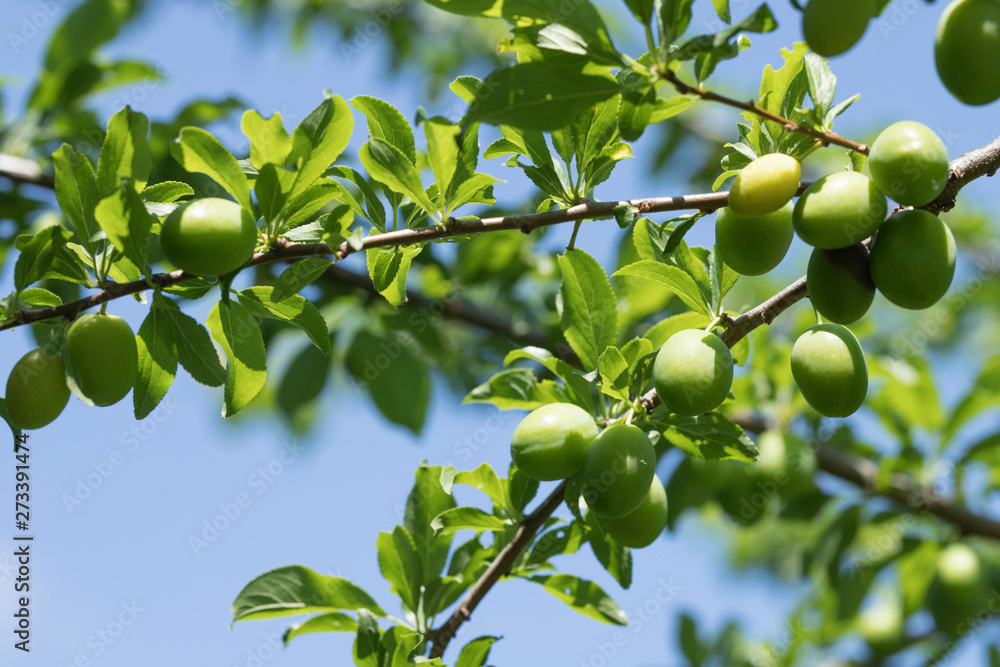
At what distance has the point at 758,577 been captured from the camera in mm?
4656

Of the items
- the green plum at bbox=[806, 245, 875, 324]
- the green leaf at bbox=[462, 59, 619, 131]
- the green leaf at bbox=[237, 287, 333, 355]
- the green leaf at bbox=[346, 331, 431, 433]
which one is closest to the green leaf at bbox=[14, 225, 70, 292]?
the green leaf at bbox=[237, 287, 333, 355]

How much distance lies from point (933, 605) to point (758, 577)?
2.05 metres

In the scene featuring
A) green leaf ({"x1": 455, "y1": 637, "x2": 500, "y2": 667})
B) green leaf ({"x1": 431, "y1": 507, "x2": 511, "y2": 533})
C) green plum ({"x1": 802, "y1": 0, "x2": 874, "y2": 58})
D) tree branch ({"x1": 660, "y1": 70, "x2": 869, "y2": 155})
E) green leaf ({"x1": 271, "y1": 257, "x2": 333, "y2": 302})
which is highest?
green plum ({"x1": 802, "y1": 0, "x2": 874, "y2": 58})

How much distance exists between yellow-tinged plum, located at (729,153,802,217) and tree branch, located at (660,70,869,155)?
0.29 ft

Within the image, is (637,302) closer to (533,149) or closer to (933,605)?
(533,149)

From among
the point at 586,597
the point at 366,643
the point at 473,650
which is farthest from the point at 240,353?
the point at 586,597

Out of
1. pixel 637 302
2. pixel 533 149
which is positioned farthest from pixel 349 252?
pixel 637 302

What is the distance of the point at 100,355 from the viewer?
1133mm

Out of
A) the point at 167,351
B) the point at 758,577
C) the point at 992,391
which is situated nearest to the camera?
the point at 167,351

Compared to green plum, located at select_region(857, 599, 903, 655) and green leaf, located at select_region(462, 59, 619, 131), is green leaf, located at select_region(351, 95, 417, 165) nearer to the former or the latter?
green leaf, located at select_region(462, 59, 619, 131)

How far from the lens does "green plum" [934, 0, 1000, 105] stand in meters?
0.96

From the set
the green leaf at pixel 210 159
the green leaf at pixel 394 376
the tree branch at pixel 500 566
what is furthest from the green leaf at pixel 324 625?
Result: the green leaf at pixel 394 376

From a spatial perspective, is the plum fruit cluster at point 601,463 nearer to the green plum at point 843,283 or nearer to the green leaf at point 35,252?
the green plum at point 843,283

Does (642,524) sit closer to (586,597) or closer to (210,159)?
(586,597)
